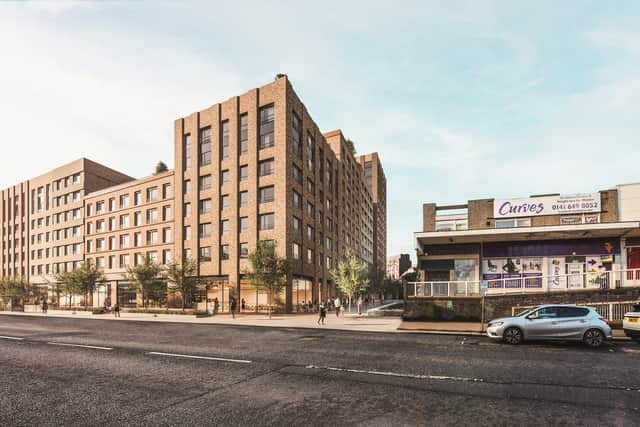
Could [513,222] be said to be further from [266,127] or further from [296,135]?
[266,127]

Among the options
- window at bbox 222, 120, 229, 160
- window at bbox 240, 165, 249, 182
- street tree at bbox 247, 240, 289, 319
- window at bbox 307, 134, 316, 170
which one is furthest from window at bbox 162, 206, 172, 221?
street tree at bbox 247, 240, 289, 319

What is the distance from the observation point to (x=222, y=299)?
1650 inches

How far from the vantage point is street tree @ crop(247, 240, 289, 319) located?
3422 cm

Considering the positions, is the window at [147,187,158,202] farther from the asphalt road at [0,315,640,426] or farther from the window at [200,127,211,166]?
the asphalt road at [0,315,640,426]

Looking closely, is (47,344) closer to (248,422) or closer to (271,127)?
(248,422)

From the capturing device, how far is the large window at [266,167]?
4138cm

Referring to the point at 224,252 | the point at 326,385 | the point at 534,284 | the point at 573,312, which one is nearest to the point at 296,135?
the point at 224,252

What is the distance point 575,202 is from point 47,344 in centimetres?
3138

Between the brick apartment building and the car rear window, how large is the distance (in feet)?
91.7

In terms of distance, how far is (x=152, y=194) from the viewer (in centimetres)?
5156

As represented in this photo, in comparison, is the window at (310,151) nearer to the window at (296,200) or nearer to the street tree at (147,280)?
the window at (296,200)

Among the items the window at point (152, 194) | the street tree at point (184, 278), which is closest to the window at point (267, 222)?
the street tree at point (184, 278)

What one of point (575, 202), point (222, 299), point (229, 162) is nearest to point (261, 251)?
point (222, 299)

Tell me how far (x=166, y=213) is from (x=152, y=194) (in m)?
4.37
